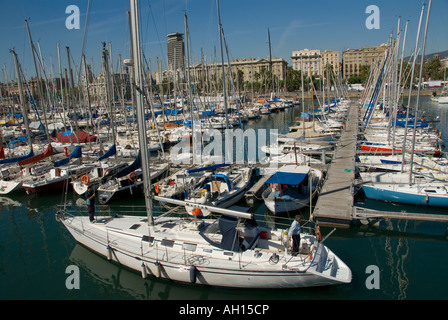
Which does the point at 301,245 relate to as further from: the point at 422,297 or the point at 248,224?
the point at 422,297

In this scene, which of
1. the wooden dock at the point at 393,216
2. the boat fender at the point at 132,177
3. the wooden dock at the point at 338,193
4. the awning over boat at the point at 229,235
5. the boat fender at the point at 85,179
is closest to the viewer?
the awning over boat at the point at 229,235

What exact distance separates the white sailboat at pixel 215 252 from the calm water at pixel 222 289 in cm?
52

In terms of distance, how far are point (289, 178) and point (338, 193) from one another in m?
3.38

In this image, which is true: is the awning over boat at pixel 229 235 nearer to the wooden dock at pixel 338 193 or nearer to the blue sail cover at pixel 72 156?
the wooden dock at pixel 338 193

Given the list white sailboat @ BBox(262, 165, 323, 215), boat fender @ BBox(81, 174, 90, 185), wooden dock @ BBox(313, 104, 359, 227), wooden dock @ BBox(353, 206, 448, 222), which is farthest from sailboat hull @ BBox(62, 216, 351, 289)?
boat fender @ BBox(81, 174, 90, 185)

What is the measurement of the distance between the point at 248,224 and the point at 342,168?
48.1ft

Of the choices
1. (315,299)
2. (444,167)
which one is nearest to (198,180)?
(315,299)

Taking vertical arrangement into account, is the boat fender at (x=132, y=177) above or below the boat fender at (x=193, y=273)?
above

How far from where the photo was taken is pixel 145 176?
1290cm

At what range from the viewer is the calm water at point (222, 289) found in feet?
38.8

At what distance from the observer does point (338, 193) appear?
1956cm

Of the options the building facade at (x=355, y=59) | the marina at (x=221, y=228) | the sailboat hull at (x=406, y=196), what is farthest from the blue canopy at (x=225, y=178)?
the building facade at (x=355, y=59)

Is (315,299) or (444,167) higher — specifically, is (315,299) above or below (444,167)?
below

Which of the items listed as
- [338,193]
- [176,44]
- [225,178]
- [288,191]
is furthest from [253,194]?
[176,44]
